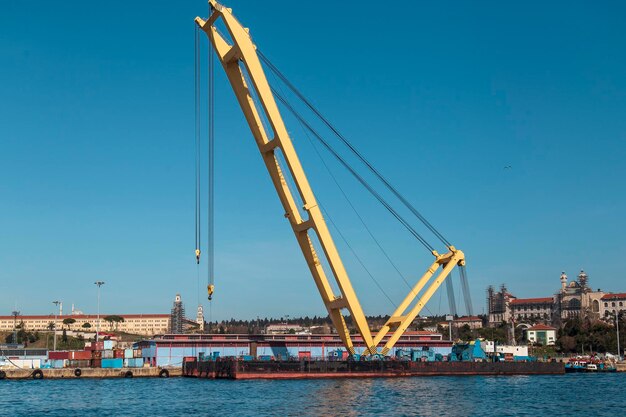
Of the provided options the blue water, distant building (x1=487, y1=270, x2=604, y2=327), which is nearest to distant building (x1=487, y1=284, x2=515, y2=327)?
distant building (x1=487, y1=270, x2=604, y2=327)

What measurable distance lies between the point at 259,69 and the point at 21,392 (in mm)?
24736

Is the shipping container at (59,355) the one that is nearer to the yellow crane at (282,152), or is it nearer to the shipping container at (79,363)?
the shipping container at (79,363)

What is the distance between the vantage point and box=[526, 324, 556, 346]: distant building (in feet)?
468

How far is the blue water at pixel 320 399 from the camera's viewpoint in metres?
33.3

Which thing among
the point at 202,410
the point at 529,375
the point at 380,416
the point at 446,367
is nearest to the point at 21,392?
the point at 202,410

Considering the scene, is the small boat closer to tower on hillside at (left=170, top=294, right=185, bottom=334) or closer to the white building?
the white building

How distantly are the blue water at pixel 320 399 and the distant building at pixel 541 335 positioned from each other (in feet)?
306

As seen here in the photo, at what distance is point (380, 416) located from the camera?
3103 cm

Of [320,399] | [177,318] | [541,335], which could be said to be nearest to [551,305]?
[541,335]

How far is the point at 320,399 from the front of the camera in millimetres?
37312

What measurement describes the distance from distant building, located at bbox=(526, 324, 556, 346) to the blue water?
9337 cm

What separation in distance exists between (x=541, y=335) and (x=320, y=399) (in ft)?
382

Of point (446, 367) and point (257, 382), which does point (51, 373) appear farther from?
point (446, 367)

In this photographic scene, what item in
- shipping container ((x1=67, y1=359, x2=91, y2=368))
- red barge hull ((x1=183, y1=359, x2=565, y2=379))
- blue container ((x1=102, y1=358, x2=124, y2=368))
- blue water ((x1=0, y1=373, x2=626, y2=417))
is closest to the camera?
blue water ((x1=0, y1=373, x2=626, y2=417))
